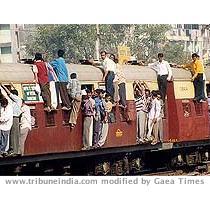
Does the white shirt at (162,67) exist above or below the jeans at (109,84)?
above

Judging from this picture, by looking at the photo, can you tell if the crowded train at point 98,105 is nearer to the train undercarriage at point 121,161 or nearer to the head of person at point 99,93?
Answer: the head of person at point 99,93

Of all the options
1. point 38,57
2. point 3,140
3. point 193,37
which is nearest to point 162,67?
point 193,37

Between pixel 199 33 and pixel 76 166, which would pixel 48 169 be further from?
pixel 199 33

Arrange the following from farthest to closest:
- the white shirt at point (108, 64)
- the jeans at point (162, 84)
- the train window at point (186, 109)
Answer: the train window at point (186, 109) → the jeans at point (162, 84) → the white shirt at point (108, 64)

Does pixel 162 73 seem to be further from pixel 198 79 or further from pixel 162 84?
pixel 198 79

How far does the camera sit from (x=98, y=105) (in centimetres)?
1513

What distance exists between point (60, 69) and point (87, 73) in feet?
2.56

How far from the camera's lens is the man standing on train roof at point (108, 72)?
15273mm

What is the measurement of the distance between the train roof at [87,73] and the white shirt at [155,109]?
0.48 meters

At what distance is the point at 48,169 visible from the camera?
50.0 feet

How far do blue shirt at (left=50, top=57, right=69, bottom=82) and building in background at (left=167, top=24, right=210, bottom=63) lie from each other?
2.16 metres

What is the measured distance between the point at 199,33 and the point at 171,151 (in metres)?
3.15

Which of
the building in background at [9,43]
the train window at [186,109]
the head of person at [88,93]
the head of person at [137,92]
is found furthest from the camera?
the train window at [186,109]

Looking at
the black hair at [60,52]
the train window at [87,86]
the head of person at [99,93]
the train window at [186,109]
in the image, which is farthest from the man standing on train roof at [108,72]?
the train window at [186,109]
